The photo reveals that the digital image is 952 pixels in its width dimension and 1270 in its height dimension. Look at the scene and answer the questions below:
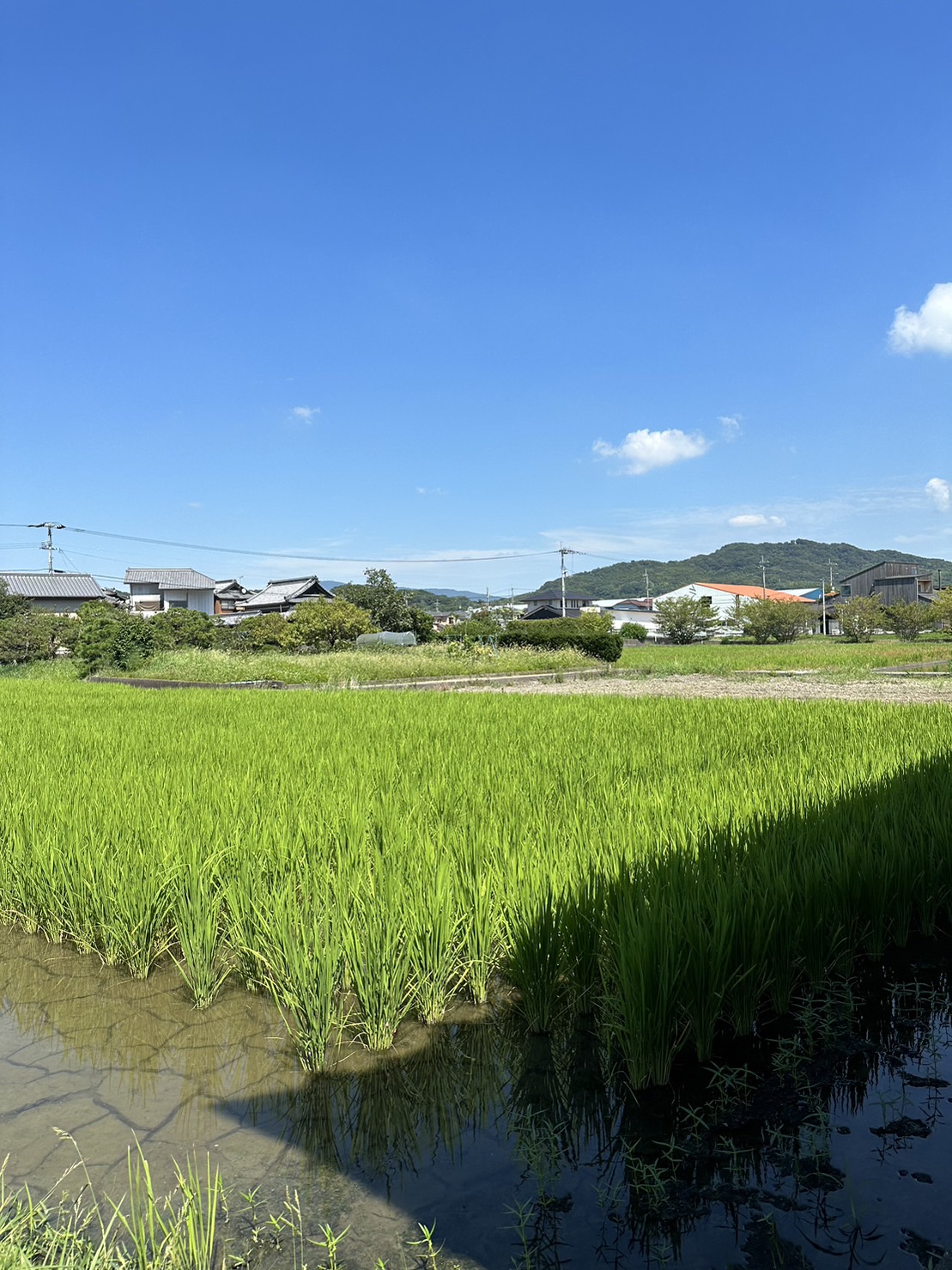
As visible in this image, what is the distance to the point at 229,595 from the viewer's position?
2977 inches

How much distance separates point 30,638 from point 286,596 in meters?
28.1

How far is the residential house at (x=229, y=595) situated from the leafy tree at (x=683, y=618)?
37726mm

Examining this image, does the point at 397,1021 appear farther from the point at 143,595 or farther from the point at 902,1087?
the point at 143,595

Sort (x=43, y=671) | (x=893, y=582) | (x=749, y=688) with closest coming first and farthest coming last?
(x=749, y=688) → (x=43, y=671) → (x=893, y=582)

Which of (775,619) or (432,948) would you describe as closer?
(432,948)

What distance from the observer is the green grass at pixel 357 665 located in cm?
1931

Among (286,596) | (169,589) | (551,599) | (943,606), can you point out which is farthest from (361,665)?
(551,599)

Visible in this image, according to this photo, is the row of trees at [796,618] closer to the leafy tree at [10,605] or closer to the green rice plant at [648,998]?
the leafy tree at [10,605]

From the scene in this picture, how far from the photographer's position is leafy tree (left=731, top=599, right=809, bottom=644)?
45.0m

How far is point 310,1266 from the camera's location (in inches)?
60.5

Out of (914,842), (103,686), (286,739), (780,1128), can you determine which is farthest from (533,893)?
(103,686)

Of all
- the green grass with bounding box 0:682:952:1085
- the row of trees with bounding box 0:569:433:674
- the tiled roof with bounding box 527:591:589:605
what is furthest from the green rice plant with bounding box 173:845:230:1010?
the tiled roof with bounding box 527:591:589:605

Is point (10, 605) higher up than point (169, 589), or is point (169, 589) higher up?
point (169, 589)

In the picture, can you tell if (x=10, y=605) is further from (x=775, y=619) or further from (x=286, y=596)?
(x=775, y=619)
